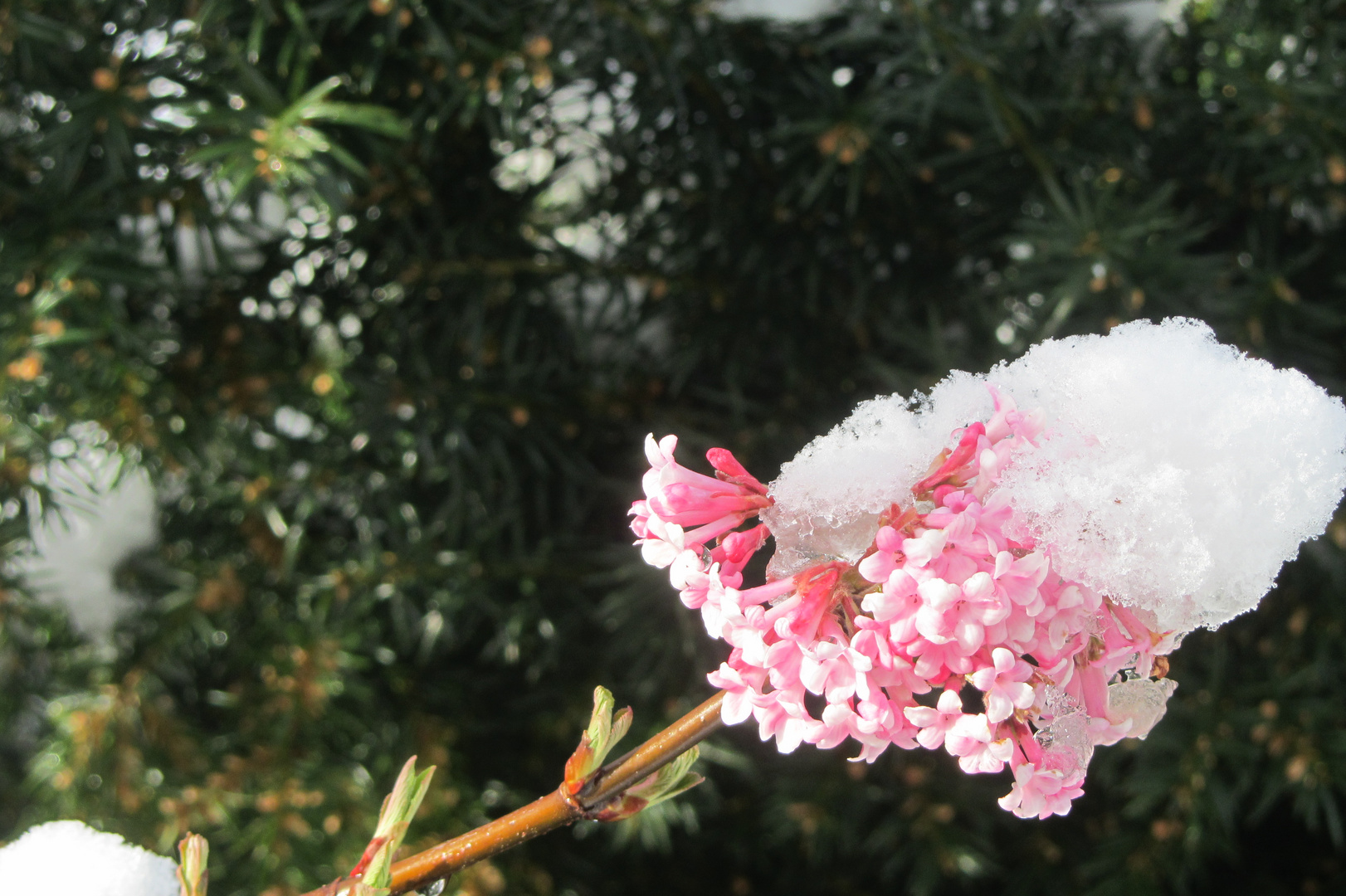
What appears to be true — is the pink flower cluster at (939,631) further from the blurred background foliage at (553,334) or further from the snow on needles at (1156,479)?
the blurred background foliage at (553,334)

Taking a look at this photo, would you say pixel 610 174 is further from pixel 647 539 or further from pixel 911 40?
pixel 647 539

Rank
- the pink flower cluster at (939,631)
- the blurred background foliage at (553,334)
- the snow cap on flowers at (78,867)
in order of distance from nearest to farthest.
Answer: the pink flower cluster at (939,631), the snow cap on flowers at (78,867), the blurred background foliage at (553,334)

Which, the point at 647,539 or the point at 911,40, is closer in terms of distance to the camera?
the point at 647,539

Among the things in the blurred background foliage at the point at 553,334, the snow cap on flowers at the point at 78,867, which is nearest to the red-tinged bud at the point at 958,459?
the snow cap on flowers at the point at 78,867

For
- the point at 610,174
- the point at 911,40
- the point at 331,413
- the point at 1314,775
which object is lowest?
the point at 1314,775

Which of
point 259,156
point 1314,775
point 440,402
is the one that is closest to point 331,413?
point 440,402

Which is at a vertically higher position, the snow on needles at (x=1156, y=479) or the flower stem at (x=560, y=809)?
the snow on needles at (x=1156, y=479)

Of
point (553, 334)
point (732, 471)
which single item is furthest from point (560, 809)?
point (553, 334)

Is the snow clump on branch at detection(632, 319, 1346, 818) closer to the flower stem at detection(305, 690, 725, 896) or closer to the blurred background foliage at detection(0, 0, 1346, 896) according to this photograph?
the flower stem at detection(305, 690, 725, 896)
